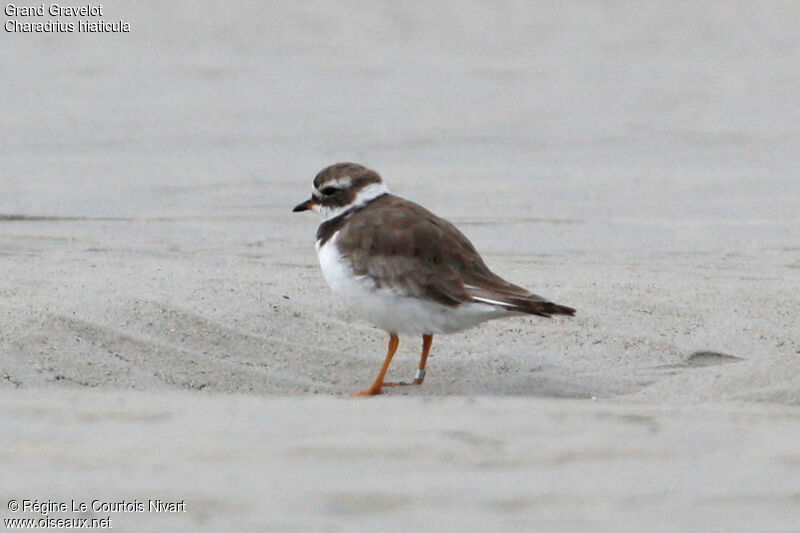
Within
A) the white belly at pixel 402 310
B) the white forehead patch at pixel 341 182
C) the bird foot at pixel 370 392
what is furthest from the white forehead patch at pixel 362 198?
the bird foot at pixel 370 392

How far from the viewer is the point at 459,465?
3.78 metres

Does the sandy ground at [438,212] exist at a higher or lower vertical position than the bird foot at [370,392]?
higher

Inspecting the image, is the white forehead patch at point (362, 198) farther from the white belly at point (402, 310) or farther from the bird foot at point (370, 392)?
the bird foot at point (370, 392)

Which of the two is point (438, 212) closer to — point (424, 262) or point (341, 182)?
point (341, 182)

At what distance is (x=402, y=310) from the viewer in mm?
6090

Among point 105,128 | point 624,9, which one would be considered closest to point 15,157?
point 105,128

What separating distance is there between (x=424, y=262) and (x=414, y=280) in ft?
0.34

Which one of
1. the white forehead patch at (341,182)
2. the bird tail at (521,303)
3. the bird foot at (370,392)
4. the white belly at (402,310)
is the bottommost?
the bird foot at (370,392)

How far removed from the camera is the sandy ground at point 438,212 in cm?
368

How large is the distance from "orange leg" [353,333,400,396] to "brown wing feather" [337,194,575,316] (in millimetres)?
372

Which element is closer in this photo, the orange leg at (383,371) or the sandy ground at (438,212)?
the sandy ground at (438,212)

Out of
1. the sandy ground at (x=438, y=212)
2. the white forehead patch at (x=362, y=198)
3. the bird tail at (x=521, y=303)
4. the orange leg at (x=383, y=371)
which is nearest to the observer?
the sandy ground at (x=438, y=212)

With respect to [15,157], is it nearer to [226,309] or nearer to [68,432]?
[226,309]

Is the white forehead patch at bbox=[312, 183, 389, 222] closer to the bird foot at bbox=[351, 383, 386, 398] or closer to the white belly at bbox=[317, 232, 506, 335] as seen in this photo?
the white belly at bbox=[317, 232, 506, 335]
